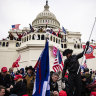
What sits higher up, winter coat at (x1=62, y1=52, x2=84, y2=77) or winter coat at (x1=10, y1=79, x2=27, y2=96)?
winter coat at (x1=62, y1=52, x2=84, y2=77)

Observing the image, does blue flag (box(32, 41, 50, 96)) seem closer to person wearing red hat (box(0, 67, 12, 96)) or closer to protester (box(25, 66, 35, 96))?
protester (box(25, 66, 35, 96))

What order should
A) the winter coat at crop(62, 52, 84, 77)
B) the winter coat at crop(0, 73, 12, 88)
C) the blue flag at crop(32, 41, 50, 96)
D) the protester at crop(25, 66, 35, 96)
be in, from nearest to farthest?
Result: 1. the blue flag at crop(32, 41, 50, 96)
2. the winter coat at crop(62, 52, 84, 77)
3. the protester at crop(25, 66, 35, 96)
4. the winter coat at crop(0, 73, 12, 88)

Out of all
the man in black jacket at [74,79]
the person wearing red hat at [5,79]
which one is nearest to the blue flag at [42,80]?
the man in black jacket at [74,79]

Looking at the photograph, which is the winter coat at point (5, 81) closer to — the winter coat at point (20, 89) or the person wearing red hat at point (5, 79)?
the person wearing red hat at point (5, 79)

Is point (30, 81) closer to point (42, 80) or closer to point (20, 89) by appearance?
point (20, 89)

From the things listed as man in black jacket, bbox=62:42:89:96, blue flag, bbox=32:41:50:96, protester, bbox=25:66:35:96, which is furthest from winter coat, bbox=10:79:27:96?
man in black jacket, bbox=62:42:89:96

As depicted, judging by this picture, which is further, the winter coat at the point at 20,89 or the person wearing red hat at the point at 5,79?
the person wearing red hat at the point at 5,79

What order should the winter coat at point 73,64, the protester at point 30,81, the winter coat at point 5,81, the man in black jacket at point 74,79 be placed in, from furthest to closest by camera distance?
the winter coat at point 5,81 → the protester at point 30,81 → the winter coat at point 73,64 → the man in black jacket at point 74,79

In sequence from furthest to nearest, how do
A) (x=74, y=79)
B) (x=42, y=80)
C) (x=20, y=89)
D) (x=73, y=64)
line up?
(x=20, y=89) → (x=73, y=64) → (x=74, y=79) → (x=42, y=80)

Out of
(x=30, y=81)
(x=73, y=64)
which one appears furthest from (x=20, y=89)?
(x=73, y=64)

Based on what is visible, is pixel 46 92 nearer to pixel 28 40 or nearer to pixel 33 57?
pixel 33 57

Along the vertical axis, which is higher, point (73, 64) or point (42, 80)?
point (73, 64)

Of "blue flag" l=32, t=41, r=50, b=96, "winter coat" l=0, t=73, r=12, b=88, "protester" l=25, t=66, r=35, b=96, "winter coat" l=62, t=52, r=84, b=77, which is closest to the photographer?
"blue flag" l=32, t=41, r=50, b=96

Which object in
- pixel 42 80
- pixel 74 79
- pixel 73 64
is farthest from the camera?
pixel 73 64
